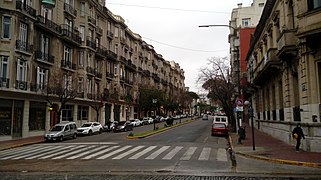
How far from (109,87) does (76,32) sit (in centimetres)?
1519

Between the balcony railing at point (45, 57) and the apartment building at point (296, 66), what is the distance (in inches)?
912

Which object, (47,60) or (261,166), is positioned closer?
(261,166)

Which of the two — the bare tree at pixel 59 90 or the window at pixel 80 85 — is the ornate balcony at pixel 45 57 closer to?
the bare tree at pixel 59 90

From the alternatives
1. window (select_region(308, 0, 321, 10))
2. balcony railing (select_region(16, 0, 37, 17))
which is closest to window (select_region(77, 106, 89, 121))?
balcony railing (select_region(16, 0, 37, 17))

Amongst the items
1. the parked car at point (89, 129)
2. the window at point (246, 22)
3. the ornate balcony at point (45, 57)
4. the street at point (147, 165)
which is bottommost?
the street at point (147, 165)

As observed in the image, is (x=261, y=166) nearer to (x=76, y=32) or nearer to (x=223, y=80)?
(x=223, y=80)

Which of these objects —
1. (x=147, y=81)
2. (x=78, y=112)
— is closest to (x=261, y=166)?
(x=78, y=112)

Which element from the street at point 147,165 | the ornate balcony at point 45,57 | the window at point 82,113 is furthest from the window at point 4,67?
the window at point 82,113

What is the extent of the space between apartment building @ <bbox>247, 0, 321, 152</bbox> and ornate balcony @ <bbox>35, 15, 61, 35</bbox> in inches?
905

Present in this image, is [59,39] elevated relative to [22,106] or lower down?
elevated

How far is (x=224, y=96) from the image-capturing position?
3881 cm

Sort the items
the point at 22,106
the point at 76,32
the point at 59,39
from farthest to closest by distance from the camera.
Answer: the point at 76,32 → the point at 59,39 → the point at 22,106

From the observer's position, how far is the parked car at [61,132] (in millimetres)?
29094

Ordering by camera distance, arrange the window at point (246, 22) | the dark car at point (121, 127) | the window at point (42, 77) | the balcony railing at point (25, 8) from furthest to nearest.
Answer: the window at point (246, 22), the dark car at point (121, 127), the window at point (42, 77), the balcony railing at point (25, 8)
